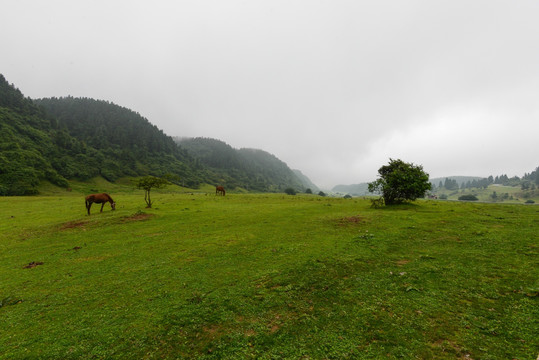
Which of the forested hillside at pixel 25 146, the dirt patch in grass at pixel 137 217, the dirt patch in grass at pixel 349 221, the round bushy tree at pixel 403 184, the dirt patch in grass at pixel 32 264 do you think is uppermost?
the forested hillside at pixel 25 146

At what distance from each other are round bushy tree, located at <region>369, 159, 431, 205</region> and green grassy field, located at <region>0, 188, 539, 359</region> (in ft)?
52.0

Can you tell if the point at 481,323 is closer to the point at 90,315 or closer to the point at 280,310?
the point at 280,310

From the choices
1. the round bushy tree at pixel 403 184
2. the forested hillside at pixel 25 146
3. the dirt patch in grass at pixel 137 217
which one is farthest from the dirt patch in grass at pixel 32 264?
the forested hillside at pixel 25 146

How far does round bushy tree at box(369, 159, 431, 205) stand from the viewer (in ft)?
106

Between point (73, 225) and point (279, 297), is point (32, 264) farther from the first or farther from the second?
point (279, 297)

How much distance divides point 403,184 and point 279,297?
32.0 meters

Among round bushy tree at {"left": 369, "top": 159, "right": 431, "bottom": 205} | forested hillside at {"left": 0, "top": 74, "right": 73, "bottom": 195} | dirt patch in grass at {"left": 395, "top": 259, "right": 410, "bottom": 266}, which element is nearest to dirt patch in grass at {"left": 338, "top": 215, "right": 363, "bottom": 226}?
dirt patch in grass at {"left": 395, "top": 259, "right": 410, "bottom": 266}

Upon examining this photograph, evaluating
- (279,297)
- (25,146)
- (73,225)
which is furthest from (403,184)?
(25,146)

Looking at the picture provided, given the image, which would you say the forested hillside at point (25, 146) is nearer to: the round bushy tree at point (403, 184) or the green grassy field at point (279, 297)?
the green grassy field at point (279, 297)

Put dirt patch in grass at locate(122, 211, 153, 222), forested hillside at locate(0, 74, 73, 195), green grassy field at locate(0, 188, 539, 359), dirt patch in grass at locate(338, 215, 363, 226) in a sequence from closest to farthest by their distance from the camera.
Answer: green grassy field at locate(0, 188, 539, 359) < dirt patch in grass at locate(338, 215, 363, 226) < dirt patch in grass at locate(122, 211, 153, 222) < forested hillside at locate(0, 74, 73, 195)

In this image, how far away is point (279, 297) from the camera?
334 inches

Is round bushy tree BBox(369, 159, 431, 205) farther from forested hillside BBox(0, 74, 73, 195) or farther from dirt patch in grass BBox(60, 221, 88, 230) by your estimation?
forested hillside BBox(0, 74, 73, 195)

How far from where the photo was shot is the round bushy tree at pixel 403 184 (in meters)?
32.4

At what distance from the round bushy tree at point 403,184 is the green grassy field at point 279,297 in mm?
15862
